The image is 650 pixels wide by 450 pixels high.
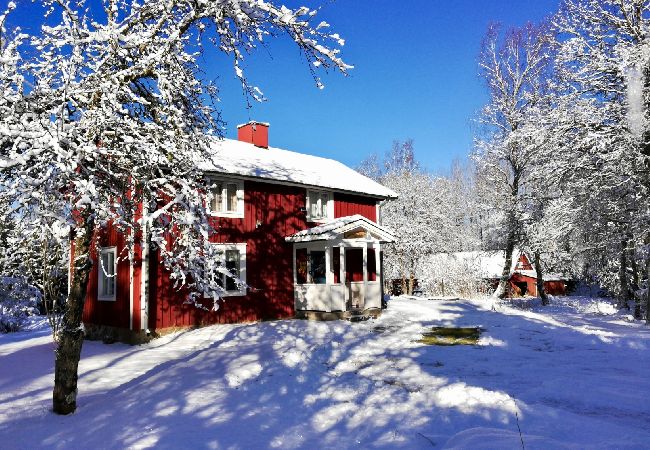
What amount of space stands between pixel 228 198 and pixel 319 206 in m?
4.33

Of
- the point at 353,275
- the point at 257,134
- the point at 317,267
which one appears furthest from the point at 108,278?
the point at 353,275

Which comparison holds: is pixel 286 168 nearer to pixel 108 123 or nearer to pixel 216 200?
pixel 216 200

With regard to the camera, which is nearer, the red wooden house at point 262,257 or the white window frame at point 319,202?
the red wooden house at point 262,257

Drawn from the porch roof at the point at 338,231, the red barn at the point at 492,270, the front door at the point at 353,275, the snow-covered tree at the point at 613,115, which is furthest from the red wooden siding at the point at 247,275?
the red barn at the point at 492,270

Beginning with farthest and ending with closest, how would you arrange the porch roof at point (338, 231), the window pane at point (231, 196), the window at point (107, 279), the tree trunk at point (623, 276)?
the tree trunk at point (623, 276) < the porch roof at point (338, 231) < the window pane at point (231, 196) < the window at point (107, 279)

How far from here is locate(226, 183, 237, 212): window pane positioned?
1600 centimetres

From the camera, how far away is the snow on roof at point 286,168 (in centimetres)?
1627

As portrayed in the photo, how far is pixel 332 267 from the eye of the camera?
1752cm

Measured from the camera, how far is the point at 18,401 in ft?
25.1

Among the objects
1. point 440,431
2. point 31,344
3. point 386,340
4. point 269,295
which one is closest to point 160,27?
point 440,431

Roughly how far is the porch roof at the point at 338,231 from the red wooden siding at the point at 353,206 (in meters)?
1.43

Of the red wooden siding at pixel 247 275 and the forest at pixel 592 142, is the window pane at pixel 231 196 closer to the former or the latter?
the red wooden siding at pixel 247 275

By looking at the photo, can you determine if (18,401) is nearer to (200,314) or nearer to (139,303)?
(139,303)

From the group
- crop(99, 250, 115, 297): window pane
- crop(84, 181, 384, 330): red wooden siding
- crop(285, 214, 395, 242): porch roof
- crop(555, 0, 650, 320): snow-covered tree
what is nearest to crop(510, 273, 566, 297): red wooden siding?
crop(555, 0, 650, 320): snow-covered tree
